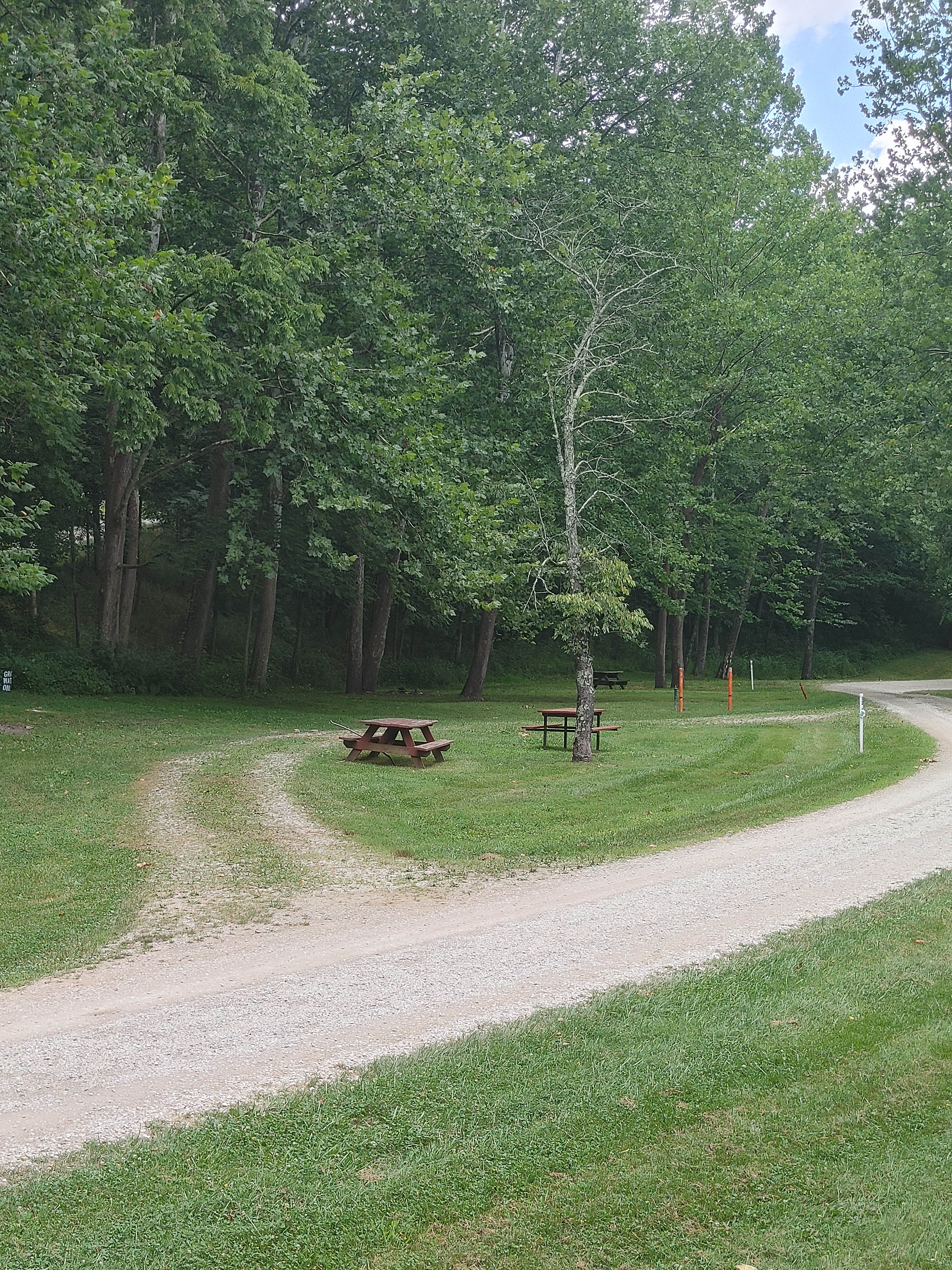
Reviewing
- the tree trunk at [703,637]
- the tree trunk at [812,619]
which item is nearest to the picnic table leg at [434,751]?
the tree trunk at [703,637]

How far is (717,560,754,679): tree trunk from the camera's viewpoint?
40125mm

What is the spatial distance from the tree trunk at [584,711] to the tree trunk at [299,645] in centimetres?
1991

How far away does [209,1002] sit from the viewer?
242 inches

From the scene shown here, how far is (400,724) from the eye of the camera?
15.5 m

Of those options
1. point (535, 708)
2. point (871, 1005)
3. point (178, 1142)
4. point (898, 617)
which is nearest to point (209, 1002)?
point (178, 1142)

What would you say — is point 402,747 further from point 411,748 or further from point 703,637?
point 703,637

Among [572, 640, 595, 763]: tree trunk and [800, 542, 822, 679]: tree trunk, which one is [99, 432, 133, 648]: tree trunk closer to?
[572, 640, 595, 763]: tree trunk

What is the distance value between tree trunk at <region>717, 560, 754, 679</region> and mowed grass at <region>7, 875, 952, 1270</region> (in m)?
33.8

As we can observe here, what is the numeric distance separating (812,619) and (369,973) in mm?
38648

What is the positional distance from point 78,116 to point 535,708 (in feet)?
52.7

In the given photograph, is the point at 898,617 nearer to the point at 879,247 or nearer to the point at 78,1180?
the point at 879,247

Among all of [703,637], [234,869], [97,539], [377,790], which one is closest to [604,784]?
[377,790]

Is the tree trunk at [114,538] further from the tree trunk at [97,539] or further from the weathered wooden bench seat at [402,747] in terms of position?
the tree trunk at [97,539]

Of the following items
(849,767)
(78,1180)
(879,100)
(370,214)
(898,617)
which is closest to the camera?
(78,1180)
